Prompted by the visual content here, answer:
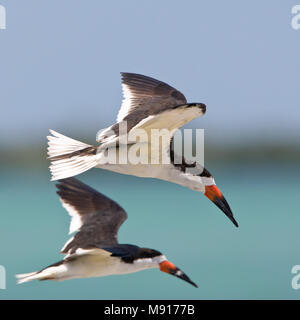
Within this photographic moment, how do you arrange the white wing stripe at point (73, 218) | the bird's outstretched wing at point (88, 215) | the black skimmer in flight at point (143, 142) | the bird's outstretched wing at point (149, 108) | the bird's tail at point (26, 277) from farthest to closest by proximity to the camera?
1. the white wing stripe at point (73, 218)
2. the bird's outstretched wing at point (88, 215)
3. the bird's tail at point (26, 277)
4. the black skimmer in flight at point (143, 142)
5. the bird's outstretched wing at point (149, 108)

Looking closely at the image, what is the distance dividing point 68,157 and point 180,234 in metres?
20.7

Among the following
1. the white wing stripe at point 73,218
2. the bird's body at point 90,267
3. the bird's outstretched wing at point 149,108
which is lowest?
the bird's body at point 90,267

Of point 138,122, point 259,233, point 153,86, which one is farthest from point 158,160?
point 259,233

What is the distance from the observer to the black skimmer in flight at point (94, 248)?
7.85 m

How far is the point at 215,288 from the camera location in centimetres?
2255

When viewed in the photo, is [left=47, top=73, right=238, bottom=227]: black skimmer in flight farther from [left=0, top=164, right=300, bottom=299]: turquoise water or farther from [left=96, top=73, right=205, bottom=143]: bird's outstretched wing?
[left=0, top=164, right=300, bottom=299]: turquoise water

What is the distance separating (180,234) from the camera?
28391 mm

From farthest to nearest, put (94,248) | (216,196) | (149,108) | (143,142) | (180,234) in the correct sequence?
(180,234) < (216,196) < (149,108) < (143,142) < (94,248)

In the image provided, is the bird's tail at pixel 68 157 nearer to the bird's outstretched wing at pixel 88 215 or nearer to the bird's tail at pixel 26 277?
the bird's outstretched wing at pixel 88 215

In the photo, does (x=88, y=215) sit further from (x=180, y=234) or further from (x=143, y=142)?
(x=180, y=234)

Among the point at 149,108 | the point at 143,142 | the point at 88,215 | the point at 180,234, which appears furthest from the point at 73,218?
the point at 180,234

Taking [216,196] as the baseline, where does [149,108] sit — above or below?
above

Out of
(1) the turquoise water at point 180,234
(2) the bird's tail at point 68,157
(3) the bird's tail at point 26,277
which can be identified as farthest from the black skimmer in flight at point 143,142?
(1) the turquoise water at point 180,234
